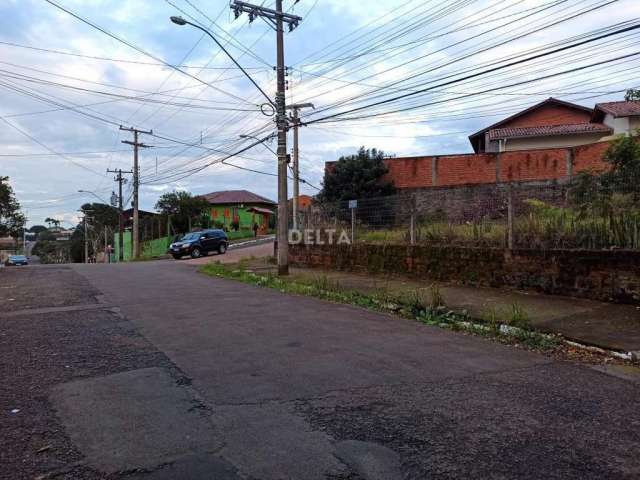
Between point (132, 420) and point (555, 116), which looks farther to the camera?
point (555, 116)

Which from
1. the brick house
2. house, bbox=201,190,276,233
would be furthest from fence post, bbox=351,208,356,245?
house, bbox=201,190,276,233

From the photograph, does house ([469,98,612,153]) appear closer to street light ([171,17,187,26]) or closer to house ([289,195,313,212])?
house ([289,195,313,212])

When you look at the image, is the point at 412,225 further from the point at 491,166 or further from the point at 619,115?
the point at 619,115

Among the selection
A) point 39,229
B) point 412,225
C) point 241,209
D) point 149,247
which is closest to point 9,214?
point 149,247

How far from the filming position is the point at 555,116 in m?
39.0

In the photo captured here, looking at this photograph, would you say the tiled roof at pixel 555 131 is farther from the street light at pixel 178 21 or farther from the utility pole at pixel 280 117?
the street light at pixel 178 21

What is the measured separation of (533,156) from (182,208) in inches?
1120

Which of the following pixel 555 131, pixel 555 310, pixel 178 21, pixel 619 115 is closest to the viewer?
pixel 555 310

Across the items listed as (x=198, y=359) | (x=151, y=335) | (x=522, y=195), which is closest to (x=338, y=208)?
(x=522, y=195)

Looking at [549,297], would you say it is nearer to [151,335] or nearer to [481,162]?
[151,335]

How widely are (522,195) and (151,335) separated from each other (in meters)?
8.83

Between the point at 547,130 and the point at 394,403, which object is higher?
the point at 547,130

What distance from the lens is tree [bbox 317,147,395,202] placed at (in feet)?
94.3

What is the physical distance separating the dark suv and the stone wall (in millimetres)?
17190
